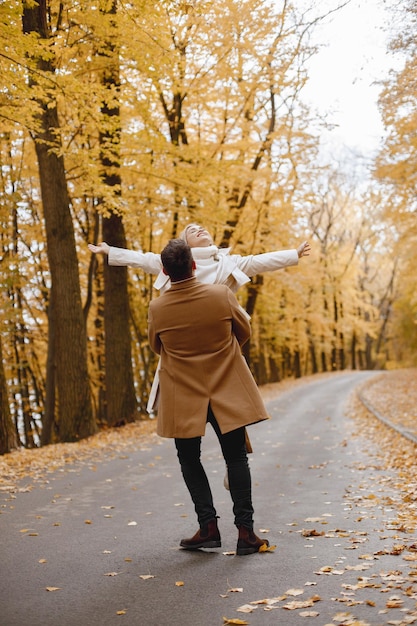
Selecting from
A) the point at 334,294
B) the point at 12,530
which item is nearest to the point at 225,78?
the point at 12,530

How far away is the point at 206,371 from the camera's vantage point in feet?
15.2

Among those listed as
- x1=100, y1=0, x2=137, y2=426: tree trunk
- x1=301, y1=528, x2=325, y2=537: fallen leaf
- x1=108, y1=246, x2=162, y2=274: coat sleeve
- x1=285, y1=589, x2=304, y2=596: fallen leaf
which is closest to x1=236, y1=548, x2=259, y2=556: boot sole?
x1=301, y1=528, x2=325, y2=537: fallen leaf

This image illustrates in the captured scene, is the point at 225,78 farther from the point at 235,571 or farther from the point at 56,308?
the point at 235,571

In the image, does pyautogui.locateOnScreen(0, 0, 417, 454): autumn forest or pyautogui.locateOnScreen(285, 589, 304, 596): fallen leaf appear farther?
pyautogui.locateOnScreen(0, 0, 417, 454): autumn forest

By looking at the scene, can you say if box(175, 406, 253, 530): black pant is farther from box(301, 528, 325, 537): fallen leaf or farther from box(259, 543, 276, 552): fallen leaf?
box(301, 528, 325, 537): fallen leaf

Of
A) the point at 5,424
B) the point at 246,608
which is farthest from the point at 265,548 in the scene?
the point at 5,424

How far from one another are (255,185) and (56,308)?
11937 mm

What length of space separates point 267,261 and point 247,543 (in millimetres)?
1875

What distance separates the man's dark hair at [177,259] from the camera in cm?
452

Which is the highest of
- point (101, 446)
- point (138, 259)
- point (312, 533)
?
point (138, 259)

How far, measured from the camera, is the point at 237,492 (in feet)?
15.1

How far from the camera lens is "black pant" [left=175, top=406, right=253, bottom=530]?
15.1ft

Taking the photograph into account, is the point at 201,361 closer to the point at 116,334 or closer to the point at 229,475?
the point at 229,475

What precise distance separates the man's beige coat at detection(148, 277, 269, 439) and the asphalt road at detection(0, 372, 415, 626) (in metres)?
0.92
